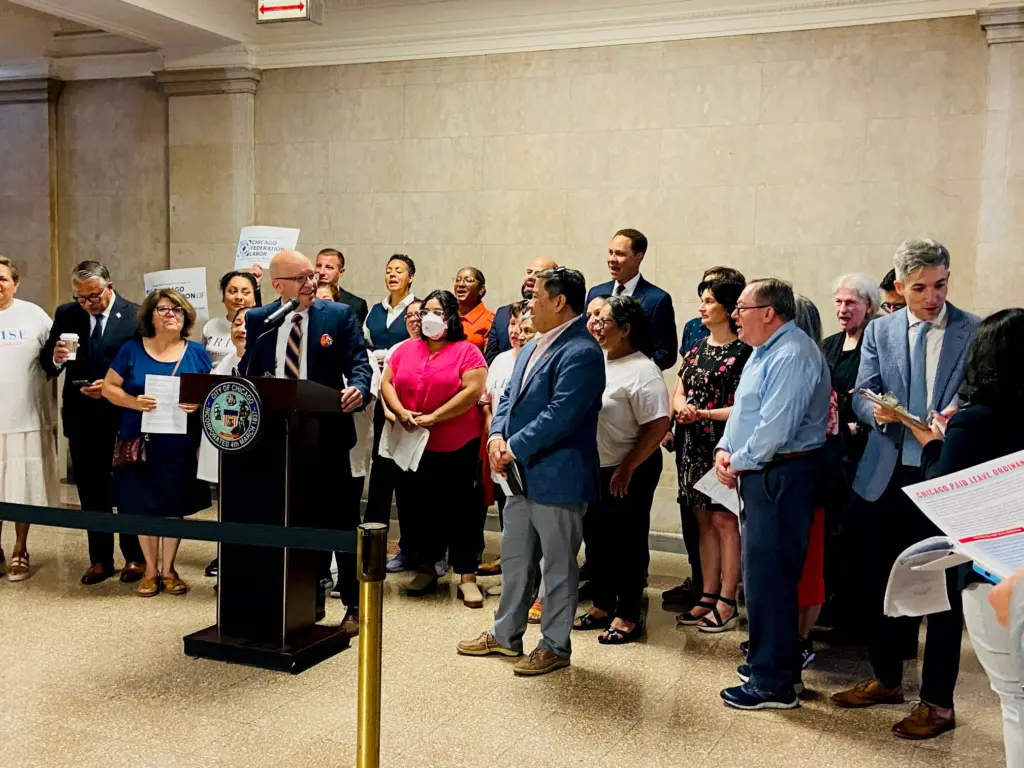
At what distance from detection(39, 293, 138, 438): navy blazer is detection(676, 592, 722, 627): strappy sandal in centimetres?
325

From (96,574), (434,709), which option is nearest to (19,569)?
(96,574)

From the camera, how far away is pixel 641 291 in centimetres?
582

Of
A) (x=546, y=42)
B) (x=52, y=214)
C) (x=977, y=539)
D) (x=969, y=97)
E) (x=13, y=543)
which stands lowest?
(x=13, y=543)

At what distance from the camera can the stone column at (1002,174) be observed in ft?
20.5

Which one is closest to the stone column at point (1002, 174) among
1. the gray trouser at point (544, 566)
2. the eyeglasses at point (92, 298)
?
the gray trouser at point (544, 566)

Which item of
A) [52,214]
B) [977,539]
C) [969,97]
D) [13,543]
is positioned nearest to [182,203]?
[52,214]

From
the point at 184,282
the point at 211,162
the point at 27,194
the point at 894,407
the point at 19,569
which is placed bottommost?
the point at 19,569

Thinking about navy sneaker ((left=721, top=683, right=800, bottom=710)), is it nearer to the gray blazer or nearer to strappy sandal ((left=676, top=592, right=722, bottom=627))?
the gray blazer

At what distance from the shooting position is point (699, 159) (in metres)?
7.14

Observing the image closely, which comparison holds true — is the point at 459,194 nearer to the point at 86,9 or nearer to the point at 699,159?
the point at 699,159

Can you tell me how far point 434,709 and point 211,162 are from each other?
226 inches

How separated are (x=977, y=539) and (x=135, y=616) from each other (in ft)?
13.5

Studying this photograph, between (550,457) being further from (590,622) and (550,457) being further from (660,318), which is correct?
(660,318)

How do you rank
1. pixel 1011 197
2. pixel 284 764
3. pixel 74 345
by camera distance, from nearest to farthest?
pixel 284 764
pixel 74 345
pixel 1011 197
